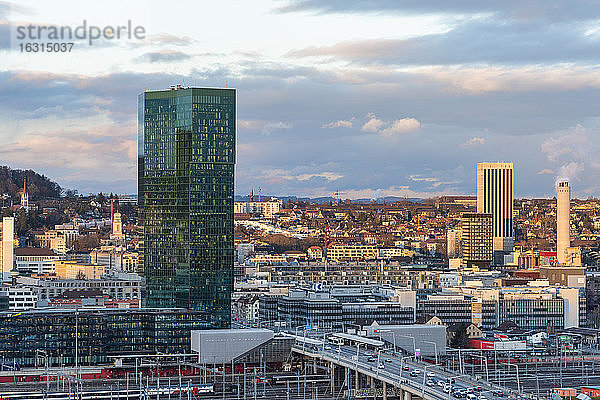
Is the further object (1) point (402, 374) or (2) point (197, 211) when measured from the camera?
(2) point (197, 211)

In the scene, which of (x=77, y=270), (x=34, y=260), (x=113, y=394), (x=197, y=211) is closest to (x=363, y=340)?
(x=113, y=394)

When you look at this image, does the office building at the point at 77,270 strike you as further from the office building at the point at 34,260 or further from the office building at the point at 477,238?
the office building at the point at 477,238

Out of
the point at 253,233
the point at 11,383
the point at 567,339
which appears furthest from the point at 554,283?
the point at 253,233

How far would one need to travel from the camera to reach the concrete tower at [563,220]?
144m

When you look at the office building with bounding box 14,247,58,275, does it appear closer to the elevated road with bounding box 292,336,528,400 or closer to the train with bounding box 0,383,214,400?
the elevated road with bounding box 292,336,528,400

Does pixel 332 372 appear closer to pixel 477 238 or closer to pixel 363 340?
pixel 363 340

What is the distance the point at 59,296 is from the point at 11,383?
39343 millimetres

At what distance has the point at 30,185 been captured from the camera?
18088 centimetres

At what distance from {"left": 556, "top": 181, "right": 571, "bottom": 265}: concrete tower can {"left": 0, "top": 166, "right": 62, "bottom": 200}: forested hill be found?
70133 mm

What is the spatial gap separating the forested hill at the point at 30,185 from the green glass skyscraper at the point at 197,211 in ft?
292

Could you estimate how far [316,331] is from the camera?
8481cm

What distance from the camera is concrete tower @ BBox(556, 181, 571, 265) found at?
474 feet

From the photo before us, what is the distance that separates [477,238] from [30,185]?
2314 inches

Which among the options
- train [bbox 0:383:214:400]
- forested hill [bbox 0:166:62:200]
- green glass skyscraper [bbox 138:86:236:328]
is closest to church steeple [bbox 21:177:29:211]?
forested hill [bbox 0:166:62:200]
